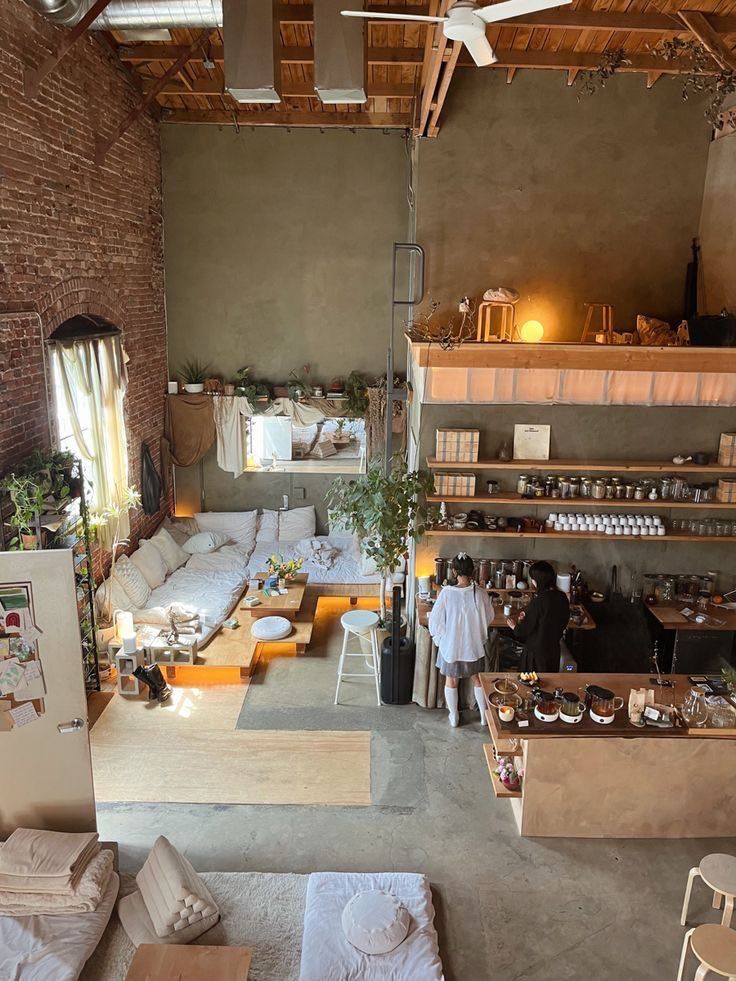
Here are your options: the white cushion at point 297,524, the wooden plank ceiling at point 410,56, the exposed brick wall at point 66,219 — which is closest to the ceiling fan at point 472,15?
the wooden plank ceiling at point 410,56

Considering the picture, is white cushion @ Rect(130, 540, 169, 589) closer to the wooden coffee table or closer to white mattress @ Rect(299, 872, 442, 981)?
the wooden coffee table

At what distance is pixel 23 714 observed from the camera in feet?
15.9

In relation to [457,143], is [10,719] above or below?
below

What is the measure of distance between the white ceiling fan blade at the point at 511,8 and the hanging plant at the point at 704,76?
3330mm

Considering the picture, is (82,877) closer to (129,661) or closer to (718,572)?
(129,661)

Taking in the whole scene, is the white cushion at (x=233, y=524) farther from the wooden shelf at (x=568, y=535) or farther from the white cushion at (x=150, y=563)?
the wooden shelf at (x=568, y=535)

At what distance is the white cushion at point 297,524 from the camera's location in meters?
10.5

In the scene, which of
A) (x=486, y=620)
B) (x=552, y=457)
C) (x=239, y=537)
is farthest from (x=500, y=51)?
(x=239, y=537)

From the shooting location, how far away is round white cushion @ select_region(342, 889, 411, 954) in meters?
4.25

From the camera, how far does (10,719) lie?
190 inches

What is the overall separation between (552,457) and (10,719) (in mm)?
4939

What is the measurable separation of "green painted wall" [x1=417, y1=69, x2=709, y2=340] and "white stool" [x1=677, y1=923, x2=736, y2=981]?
5.61 m

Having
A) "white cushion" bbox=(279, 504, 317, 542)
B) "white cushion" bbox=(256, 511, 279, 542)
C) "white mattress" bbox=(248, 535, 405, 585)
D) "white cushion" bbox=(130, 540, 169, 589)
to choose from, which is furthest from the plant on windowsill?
"white cushion" bbox=(279, 504, 317, 542)

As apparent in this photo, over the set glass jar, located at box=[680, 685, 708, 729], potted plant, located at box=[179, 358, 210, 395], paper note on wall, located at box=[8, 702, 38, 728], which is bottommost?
glass jar, located at box=[680, 685, 708, 729]
